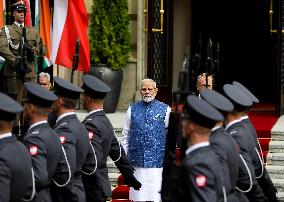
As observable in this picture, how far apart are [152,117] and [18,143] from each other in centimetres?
441

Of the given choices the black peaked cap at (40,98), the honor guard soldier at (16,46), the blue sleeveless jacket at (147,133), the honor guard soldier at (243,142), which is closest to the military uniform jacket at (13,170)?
the black peaked cap at (40,98)

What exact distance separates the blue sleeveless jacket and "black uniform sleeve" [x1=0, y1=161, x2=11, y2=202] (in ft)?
15.1

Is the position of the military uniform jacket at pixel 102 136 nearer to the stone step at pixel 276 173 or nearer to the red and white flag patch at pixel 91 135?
the red and white flag patch at pixel 91 135

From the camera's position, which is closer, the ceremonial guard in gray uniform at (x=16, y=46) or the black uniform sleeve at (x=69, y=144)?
the black uniform sleeve at (x=69, y=144)

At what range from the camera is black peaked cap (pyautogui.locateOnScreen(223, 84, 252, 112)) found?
337 inches

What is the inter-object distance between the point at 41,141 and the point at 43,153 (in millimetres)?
106

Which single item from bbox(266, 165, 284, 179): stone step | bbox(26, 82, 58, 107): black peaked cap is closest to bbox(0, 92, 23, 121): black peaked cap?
bbox(26, 82, 58, 107): black peaked cap

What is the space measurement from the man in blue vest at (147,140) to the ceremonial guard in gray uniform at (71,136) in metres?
2.42

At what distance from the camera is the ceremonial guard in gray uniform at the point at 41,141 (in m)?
7.74

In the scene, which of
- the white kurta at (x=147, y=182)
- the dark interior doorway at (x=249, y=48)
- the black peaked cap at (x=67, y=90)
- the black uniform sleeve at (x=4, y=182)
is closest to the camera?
the black uniform sleeve at (x=4, y=182)

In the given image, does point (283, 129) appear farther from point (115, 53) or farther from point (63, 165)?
point (63, 165)

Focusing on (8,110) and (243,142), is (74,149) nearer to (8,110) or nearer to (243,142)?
(243,142)

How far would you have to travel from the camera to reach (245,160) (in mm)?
8266

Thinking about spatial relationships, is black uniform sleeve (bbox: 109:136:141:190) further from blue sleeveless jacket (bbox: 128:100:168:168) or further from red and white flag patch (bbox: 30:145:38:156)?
red and white flag patch (bbox: 30:145:38:156)
